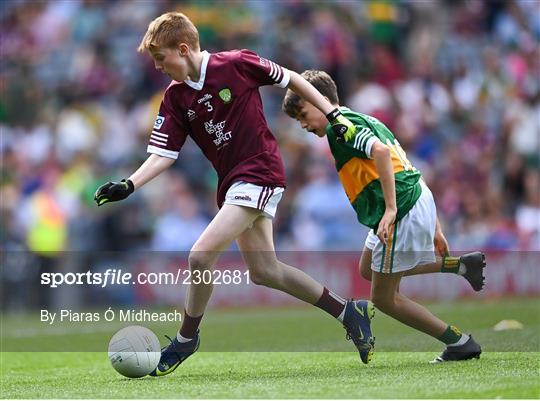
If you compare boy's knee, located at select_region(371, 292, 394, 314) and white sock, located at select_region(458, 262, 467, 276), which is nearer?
boy's knee, located at select_region(371, 292, 394, 314)

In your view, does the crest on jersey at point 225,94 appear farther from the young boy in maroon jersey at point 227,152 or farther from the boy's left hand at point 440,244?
the boy's left hand at point 440,244

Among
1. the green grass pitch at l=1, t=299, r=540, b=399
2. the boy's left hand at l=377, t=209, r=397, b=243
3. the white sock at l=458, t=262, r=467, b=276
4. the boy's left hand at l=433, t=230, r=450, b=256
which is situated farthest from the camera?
the boy's left hand at l=433, t=230, r=450, b=256

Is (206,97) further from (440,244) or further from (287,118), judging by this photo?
(287,118)

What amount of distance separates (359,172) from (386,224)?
0.54 metres

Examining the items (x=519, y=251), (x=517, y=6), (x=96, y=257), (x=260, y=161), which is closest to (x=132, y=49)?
(x=96, y=257)

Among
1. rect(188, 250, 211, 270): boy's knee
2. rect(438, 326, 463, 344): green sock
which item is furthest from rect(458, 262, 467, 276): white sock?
rect(188, 250, 211, 270): boy's knee

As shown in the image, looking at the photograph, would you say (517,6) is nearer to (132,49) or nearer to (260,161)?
(132,49)

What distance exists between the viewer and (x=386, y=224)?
23.1 feet

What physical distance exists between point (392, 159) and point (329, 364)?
1.49 metres

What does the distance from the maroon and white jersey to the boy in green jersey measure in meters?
0.25

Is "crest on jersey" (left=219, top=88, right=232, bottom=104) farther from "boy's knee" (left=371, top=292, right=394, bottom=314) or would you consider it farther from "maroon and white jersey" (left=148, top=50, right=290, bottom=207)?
"boy's knee" (left=371, top=292, right=394, bottom=314)

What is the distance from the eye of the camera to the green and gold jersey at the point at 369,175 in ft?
24.2

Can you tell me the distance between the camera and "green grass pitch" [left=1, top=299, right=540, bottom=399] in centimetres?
643

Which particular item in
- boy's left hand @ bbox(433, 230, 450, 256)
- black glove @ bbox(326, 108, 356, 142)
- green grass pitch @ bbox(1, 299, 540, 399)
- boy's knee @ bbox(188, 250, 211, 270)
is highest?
black glove @ bbox(326, 108, 356, 142)
